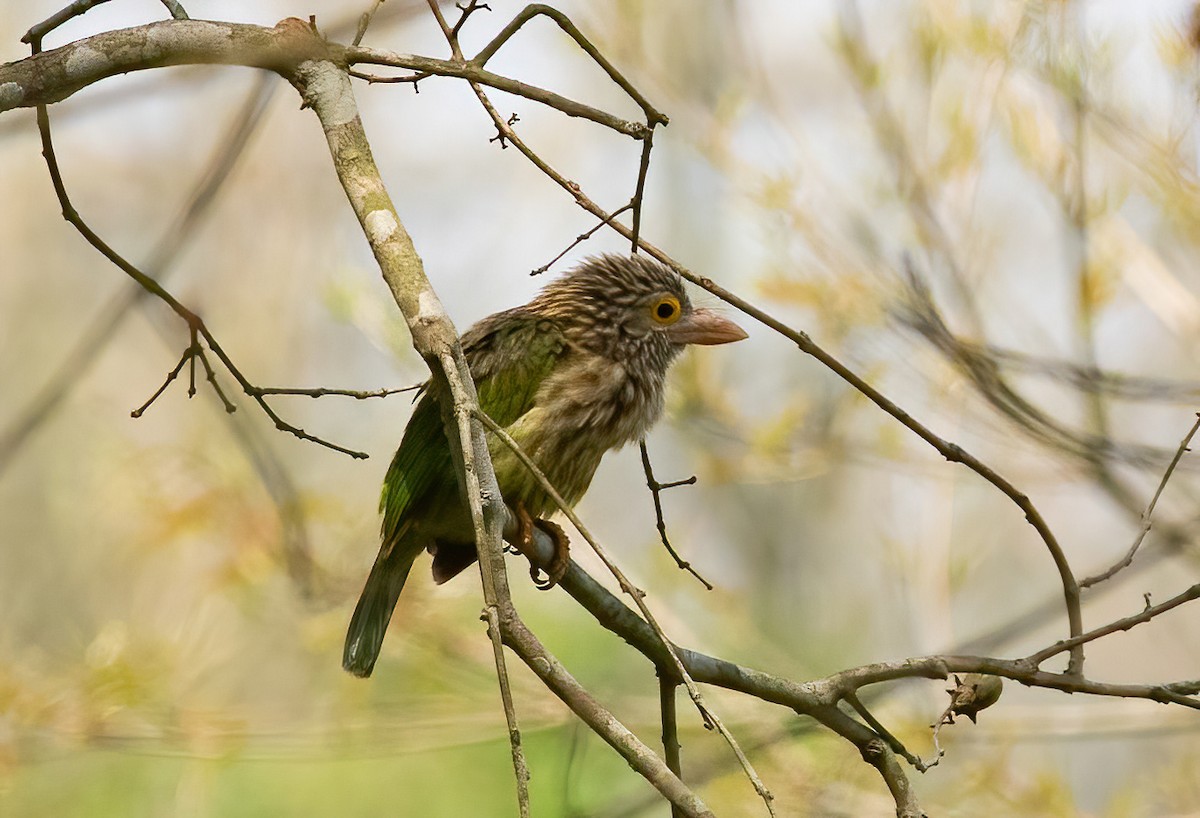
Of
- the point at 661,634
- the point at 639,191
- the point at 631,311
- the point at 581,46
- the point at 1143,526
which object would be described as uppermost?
the point at 631,311

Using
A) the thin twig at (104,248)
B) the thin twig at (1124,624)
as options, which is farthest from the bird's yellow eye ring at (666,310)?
the thin twig at (1124,624)

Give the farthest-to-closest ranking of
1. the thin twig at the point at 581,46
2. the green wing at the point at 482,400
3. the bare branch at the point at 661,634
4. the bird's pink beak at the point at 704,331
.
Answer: the bird's pink beak at the point at 704,331 < the green wing at the point at 482,400 < the thin twig at the point at 581,46 < the bare branch at the point at 661,634

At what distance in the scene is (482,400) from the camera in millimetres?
3316

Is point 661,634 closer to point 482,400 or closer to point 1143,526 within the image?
point 1143,526

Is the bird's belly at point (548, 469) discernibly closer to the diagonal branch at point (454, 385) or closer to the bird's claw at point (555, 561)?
the bird's claw at point (555, 561)

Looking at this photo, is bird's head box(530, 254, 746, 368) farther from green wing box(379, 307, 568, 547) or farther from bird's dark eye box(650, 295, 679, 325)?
green wing box(379, 307, 568, 547)

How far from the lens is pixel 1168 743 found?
8.45 m

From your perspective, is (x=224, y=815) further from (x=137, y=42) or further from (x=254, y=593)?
(x=137, y=42)

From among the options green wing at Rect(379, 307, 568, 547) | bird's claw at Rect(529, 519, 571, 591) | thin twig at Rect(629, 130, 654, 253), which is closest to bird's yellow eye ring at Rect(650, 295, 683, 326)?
green wing at Rect(379, 307, 568, 547)

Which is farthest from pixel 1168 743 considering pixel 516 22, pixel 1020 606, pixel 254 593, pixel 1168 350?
pixel 516 22

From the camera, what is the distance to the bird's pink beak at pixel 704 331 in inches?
150

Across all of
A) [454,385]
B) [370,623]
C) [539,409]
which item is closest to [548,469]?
[539,409]

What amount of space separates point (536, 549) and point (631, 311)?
41.1 inches

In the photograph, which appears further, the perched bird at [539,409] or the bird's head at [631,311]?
the bird's head at [631,311]
